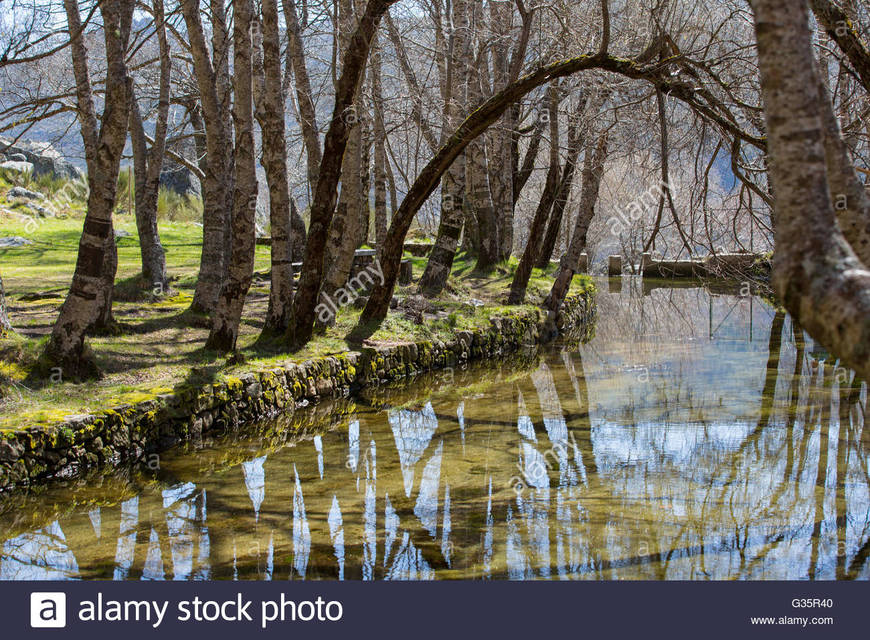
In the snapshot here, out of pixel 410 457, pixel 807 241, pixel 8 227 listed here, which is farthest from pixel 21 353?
pixel 8 227

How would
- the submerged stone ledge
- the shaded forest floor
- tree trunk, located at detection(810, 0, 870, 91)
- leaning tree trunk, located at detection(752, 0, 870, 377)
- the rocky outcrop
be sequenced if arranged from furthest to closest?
the rocky outcrop, the shaded forest floor, the submerged stone ledge, tree trunk, located at detection(810, 0, 870, 91), leaning tree trunk, located at detection(752, 0, 870, 377)

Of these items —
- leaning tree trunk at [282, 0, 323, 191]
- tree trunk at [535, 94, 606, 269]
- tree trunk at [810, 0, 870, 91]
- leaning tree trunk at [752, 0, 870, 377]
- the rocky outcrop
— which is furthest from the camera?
the rocky outcrop

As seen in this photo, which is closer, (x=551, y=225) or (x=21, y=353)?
(x=21, y=353)

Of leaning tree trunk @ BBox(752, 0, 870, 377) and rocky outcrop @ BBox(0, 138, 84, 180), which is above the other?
rocky outcrop @ BBox(0, 138, 84, 180)

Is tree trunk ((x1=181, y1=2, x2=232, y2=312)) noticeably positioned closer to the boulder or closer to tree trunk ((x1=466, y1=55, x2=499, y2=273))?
tree trunk ((x1=466, y1=55, x2=499, y2=273))

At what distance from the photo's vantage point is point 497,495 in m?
6.75

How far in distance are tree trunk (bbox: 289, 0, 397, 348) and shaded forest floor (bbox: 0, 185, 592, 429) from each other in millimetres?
470

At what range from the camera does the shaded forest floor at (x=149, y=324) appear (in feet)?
→ 24.8

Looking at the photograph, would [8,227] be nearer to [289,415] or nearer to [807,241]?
[289,415]

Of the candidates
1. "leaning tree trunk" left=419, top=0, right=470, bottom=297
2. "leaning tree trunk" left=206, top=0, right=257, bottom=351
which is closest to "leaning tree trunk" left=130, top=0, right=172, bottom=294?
"leaning tree trunk" left=206, top=0, right=257, bottom=351

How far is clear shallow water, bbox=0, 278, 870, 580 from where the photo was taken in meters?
5.35

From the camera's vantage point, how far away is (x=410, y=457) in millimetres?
8008

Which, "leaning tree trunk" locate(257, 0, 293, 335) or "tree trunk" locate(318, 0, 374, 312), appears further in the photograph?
"tree trunk" locate(318, 0, 374, 312)

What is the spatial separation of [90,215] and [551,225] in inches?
556
